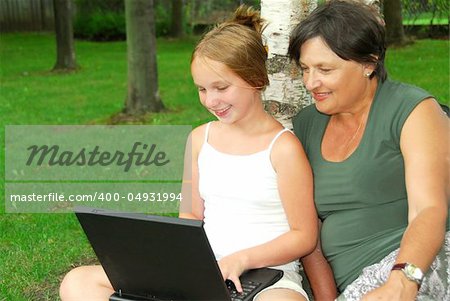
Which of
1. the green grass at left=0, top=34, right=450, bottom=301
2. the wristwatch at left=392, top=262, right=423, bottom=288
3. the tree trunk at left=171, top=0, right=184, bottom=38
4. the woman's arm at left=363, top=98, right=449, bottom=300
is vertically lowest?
the tree trunk at left=171, top=0, right=184, bottom=38

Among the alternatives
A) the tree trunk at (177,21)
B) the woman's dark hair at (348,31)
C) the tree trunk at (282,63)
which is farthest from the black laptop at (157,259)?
Result: the tree trunk at (177,21)

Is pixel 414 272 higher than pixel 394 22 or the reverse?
higher

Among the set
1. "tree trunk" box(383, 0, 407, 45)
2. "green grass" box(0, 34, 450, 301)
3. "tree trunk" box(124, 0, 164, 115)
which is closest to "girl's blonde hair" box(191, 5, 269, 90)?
"green grass" box(0, 34, 450, 301)

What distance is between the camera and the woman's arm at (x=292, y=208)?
2.59 metres

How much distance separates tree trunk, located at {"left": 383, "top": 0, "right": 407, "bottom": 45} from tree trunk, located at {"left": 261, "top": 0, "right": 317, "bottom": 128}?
1133 cm

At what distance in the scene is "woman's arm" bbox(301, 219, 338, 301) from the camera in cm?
287

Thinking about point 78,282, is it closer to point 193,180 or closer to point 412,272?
point 193,180

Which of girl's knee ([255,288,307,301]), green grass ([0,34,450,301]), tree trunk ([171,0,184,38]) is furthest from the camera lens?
tree trunk ([171,0,184,38])

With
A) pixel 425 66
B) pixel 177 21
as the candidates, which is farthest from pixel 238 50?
pixel 177 21

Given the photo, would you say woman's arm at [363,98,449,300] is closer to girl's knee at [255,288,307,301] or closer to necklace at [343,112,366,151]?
necklace at [343,112,366,151]

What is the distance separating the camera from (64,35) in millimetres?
14695

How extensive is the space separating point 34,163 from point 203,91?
486cm

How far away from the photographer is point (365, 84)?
8.50 ft

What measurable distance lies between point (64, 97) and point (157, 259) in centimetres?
990
